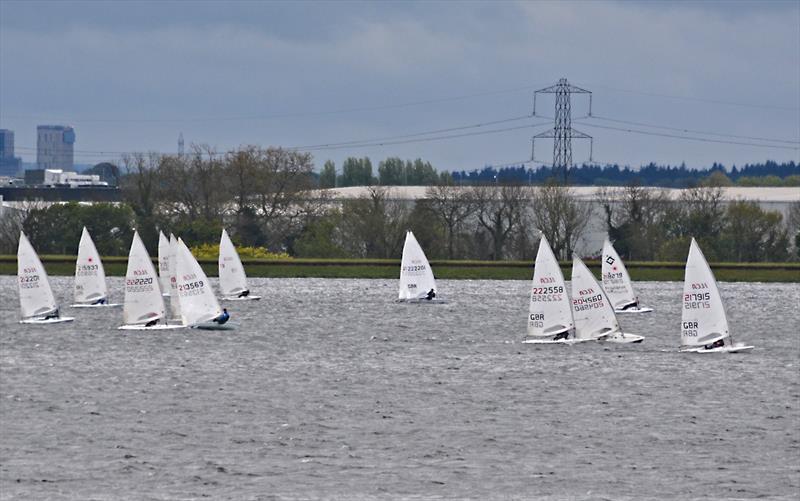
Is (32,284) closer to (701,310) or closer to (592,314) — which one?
(592,314)

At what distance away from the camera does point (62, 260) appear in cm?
11569

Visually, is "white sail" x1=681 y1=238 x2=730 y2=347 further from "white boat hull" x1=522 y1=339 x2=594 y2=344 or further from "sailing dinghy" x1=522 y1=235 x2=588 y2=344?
"sailing dinghy" x1=522 y1=235 x2=588 y2=344

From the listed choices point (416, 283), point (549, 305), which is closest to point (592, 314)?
point (549, 305)

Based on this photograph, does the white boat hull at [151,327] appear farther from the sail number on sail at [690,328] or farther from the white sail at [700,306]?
the white sail at [700,306]

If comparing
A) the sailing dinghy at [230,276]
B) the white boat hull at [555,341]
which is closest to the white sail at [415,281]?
the sailing dinghy at [230,276]

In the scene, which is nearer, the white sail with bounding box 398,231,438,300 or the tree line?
the white sail with bounding box 398,231,438,300

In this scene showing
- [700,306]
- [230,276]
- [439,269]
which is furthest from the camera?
[439,269]

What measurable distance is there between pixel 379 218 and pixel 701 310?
77138 millimetres

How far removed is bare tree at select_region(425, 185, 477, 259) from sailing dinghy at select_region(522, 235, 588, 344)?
3061 inches

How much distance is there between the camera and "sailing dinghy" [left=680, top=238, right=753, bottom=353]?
2083 inches

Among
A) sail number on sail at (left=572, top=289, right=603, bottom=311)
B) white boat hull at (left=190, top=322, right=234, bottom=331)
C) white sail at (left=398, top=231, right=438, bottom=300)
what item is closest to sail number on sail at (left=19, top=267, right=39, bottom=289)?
white boat hull at (left=190, top=322, right=234, bottom=331)

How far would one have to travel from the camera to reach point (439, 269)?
385 ft

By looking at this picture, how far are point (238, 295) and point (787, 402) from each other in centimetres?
4310

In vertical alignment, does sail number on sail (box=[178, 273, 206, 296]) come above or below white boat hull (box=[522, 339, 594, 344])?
above
